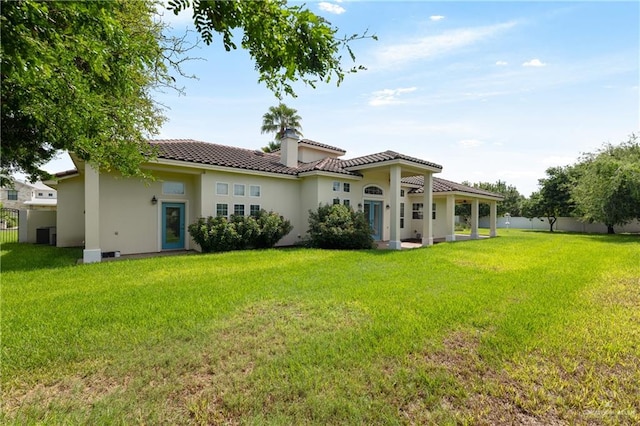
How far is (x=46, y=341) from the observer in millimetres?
4055

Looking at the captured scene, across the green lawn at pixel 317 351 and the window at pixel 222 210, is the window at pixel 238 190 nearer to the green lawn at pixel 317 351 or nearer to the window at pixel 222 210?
the window at pixel 222 210

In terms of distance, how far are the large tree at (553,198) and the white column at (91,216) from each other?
38.4 meters

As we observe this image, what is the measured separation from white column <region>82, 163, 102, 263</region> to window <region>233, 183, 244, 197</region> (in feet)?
17.0

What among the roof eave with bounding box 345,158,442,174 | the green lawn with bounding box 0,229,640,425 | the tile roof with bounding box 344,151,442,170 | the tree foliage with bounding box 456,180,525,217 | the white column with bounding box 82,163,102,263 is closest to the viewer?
the green lawn with bounding box 0,229,640,425

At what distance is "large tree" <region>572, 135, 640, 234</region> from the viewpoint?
68.3 ft

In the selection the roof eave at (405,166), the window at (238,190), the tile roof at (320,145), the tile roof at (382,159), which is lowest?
the window at (238,190)

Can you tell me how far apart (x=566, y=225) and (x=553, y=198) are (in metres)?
3.81

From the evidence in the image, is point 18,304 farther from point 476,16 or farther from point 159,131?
point 476,16

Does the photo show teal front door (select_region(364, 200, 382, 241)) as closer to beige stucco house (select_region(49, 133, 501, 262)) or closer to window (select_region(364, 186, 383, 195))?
beige stucco house (select_region(49, 133, 501, 262))

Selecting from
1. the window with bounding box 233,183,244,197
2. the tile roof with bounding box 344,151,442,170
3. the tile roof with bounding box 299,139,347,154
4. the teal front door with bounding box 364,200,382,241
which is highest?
the tile roof with bounding box 299,139,347,154

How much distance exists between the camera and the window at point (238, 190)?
558 inches

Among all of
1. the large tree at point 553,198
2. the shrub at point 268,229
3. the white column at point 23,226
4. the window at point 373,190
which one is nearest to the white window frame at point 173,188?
the shrub at point 268,229

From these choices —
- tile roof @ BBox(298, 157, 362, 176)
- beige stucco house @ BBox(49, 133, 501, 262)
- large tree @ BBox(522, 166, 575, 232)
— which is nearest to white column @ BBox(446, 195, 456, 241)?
beige stucco house @ BBox(49, 133, 501, 262)

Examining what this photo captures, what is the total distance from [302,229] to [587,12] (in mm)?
12865
